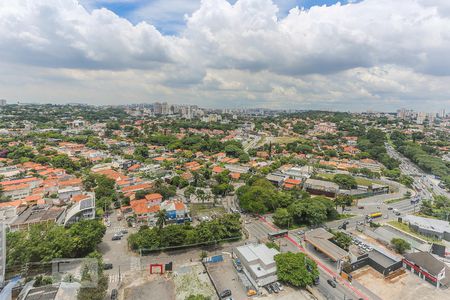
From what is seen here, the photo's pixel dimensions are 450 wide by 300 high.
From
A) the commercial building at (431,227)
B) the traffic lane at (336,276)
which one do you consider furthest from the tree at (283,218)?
the commercial building at (431,227)

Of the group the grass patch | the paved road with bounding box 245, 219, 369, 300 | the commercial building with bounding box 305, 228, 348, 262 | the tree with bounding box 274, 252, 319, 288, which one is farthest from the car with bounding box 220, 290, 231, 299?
the grass patch

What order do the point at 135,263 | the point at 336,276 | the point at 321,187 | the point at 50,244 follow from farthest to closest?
the point at 321,187, the point at 135,263, the point at 336,276, the point at 50,244

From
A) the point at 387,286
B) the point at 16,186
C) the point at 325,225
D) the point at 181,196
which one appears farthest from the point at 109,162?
the point at 387,286

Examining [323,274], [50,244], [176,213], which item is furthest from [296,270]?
[50,244]

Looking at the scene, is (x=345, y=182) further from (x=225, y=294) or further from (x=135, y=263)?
(x=135, y=263)

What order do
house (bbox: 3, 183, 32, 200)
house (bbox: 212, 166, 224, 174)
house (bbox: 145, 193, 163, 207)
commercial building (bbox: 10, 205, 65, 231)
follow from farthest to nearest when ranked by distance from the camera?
house (bbox: 212, 166, 224, 174) → house (bbox: 3, 183, 32, 200) → house (bbox: 145, 193, 163, 207) → commercial building (bbox: 10, 205, 65, 231)

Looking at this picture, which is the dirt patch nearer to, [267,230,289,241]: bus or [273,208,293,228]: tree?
[267,230,289,241]: bus
